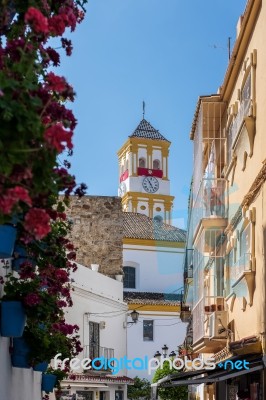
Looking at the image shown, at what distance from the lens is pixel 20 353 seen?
1016 centimetres

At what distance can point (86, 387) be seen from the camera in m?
27.1

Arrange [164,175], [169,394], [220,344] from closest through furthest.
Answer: [220,344], [169,394], [164,175]

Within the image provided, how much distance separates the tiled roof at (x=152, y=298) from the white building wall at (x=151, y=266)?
69 cm

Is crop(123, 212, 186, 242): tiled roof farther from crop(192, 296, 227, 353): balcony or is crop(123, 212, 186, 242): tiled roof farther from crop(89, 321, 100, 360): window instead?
crop(192, 296, 227, 353): balcony

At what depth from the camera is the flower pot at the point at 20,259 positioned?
846cm

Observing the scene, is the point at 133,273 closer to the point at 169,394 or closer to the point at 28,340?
the point at 169,394

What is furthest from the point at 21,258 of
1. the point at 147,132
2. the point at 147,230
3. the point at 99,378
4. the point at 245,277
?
the point at 147,132

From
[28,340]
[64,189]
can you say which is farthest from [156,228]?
[64,189]

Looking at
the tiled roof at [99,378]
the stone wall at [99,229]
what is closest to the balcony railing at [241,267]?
the tiled roof at [99,378]

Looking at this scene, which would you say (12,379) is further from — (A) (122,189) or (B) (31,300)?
(A) (122,189)

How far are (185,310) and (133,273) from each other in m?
25.1

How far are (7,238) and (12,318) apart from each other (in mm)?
2075

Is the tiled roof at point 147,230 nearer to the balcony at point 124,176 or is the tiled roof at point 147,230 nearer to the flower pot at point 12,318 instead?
the balcony at point 124,176

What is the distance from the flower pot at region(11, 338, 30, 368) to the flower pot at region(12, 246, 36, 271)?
1.44 m
